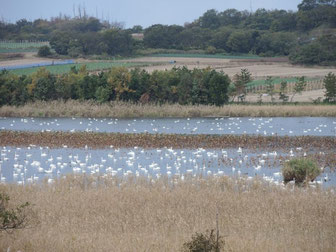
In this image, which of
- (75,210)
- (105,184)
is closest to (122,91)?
(105,184)

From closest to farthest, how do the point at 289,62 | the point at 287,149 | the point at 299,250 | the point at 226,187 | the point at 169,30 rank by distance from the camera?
the point at 299,250, the point at 226,187, the point at 287,149, the point at 289,62, the point at 169,30

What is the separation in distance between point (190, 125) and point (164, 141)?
8.34 meters

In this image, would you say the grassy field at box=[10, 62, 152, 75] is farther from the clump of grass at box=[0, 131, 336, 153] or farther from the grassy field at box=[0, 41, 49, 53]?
the clump of grass at box=[0, 131, 336, 153]

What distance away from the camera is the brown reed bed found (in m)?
32.8

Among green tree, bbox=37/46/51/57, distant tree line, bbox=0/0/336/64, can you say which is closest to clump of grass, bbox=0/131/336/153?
distant tree line, bbox=0/0/336/64

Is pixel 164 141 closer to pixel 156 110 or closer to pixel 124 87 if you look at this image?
pixel 156 110

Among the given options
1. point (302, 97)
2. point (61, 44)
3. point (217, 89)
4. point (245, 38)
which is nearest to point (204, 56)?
point (245, 38)

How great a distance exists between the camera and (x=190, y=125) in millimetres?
42031

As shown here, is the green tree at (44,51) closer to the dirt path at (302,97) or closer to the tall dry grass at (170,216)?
the dirt path at (302,97)

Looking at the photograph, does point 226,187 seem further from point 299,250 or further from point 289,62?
point 289,62

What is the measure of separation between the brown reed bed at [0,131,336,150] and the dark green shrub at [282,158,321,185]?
9936mm

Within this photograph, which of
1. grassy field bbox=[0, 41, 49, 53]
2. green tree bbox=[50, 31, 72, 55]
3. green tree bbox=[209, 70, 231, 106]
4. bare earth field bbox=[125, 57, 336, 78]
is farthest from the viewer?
grassy field bbox=[0, 41, 49, 53]

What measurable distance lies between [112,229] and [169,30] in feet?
321

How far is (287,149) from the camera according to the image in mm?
31234
